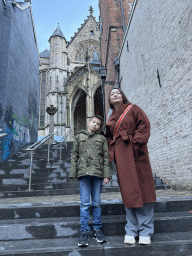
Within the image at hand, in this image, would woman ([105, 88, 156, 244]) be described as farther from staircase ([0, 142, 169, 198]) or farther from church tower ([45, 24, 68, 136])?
church tower ([45, 24, 68, 136])

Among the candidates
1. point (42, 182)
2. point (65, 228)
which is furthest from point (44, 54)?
point (65, 228)

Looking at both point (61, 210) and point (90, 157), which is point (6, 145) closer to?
point (61, 210)

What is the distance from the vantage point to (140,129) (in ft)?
5.95

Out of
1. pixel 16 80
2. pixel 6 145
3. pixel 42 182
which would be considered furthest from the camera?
pixel 16 80

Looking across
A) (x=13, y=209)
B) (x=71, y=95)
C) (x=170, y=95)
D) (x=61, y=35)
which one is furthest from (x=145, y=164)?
(x=61, y=35)

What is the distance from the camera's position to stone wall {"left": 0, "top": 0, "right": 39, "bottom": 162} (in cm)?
695

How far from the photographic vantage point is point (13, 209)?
2.44m

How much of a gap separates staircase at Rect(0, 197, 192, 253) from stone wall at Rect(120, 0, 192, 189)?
1.57 m

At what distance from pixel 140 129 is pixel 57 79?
19.5 m

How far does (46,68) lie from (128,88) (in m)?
19.3

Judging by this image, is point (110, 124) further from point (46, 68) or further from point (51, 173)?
point (46, 68)

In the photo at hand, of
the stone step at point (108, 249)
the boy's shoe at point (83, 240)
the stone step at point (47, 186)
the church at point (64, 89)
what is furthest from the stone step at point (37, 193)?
the church at point (64, 89)

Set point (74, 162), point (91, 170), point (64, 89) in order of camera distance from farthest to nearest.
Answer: point (64, 89)
point (74, 162)
point (91, 170)

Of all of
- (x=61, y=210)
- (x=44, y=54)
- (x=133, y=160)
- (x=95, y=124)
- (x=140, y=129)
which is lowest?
(x=61, y=210)
